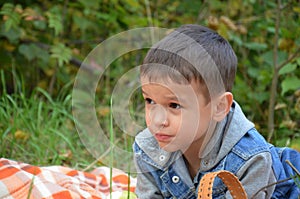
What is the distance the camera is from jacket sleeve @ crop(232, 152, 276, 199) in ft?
5.16

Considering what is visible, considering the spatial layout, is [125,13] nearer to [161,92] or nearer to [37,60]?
[37,60]

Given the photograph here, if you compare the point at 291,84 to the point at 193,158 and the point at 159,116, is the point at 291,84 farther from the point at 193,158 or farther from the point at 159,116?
the point at 159,116

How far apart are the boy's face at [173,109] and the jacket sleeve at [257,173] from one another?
0.18 metres

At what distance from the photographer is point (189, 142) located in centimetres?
160

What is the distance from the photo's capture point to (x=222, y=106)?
1.61 m

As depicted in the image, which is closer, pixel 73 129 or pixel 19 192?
pixel 19 192

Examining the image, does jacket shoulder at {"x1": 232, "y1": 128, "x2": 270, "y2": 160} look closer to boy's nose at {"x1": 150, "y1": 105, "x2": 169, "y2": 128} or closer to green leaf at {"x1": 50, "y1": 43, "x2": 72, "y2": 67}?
boy's nose at {"x1": 150, "y1": 105, "x2": 169, "y2": 128}

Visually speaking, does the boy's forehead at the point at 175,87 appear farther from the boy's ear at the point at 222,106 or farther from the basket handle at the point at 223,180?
the basket handle at the point at 223,180

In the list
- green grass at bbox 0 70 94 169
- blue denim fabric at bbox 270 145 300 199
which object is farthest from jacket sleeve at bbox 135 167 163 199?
green grass at bbox 0 70 94 169

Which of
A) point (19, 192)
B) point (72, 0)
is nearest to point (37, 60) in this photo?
point (72, 0)

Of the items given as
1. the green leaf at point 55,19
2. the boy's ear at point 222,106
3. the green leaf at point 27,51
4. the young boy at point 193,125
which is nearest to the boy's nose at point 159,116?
the young boy at point 193,125

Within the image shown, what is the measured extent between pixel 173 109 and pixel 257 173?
0.31 metres

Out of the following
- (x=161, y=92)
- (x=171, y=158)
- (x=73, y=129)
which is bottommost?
(x=73, y=129)

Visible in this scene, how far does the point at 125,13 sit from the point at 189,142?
2035 mm
